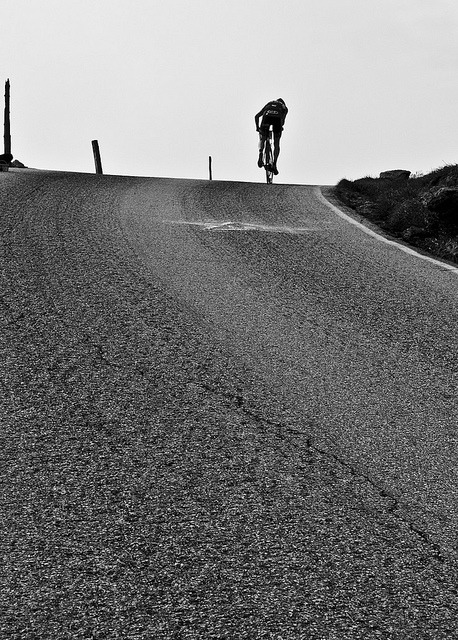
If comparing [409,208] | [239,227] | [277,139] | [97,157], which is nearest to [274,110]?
[277,139]

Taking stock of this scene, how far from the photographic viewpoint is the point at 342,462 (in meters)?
3.29

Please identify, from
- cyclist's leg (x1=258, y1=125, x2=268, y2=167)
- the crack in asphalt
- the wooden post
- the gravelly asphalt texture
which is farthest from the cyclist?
the crack in asphalt

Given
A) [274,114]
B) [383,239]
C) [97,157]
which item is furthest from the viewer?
[97,157]

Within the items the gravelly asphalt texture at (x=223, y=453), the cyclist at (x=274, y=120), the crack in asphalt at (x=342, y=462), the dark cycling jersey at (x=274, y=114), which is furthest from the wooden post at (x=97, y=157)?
the crack in asphalt at (x=342, y=462)

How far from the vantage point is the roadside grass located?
34.0 ft

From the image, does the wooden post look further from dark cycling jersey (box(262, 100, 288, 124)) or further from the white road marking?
the white road marking

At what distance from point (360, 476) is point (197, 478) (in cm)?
60

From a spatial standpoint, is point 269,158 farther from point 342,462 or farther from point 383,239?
point 342,462

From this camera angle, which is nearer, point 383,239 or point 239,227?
point 239,227

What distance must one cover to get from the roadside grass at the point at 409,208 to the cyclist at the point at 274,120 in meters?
2.66

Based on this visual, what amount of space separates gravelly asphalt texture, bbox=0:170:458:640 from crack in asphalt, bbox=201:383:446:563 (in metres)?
0.01

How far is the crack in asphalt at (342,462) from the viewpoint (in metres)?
2.71

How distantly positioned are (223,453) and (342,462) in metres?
0.45

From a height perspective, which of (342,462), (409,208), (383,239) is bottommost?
(342,462)
